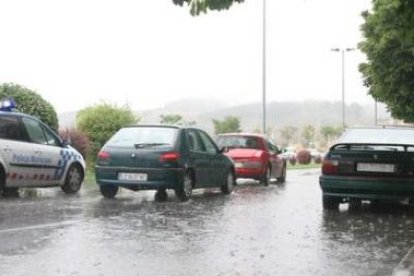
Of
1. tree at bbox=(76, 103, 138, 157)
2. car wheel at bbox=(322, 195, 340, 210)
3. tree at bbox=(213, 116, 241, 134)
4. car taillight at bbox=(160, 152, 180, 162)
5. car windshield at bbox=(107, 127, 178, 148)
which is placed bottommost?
car wheel at bbox=(322, 195, 340, 210)

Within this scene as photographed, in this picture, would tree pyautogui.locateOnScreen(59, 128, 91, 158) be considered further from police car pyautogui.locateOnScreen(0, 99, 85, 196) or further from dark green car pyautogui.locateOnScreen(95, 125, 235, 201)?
dark green car pyautogui.locateOnScreen(95, 125, 235, 201)

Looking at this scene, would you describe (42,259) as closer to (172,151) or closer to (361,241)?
(361,241)

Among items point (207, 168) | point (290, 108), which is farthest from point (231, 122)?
point (290, 108)

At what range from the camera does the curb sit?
6.79m

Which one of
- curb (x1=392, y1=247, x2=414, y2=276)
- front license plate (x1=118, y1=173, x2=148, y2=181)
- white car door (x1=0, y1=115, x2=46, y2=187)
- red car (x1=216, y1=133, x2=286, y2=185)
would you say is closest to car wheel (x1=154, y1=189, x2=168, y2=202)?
front license plate (x1=118, y1=173, x2=148, y2=181)

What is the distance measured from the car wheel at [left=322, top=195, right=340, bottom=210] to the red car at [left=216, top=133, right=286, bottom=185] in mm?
6653

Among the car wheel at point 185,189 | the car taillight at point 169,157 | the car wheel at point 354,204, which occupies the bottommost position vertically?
the car wheel at point 354,204

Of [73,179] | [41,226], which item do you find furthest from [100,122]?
[41,226]

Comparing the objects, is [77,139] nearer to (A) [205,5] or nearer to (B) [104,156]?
(B) [104,156]

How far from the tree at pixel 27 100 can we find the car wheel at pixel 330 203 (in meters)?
8.85

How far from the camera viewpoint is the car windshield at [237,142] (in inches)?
786

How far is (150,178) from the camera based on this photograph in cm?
1313

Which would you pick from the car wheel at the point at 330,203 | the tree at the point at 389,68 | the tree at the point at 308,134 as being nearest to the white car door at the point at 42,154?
the car wheel at the point at 330,203

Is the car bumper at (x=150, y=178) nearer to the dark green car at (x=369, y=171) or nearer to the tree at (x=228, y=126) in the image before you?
the dark green car at (x=369, y=171)
